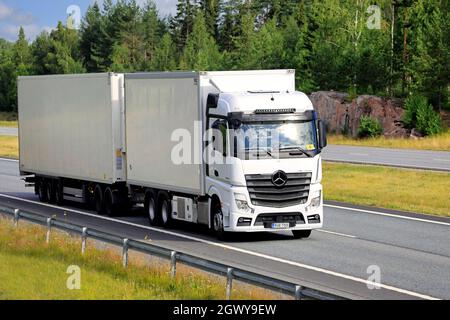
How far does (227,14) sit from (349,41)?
197ft

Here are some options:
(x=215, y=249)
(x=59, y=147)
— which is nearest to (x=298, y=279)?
(x=215, y=249)

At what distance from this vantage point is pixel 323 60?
7144 cm

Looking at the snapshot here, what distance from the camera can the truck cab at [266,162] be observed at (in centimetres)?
2077

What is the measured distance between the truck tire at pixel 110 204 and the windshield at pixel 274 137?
6.71m

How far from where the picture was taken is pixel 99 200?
27.5 metres

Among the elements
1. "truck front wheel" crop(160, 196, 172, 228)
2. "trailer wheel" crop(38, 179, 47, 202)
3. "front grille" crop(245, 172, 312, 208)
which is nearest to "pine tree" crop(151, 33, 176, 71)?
"trailer wheel" crop(38, 179, 47, 202)

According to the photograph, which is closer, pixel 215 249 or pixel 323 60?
pixel 215 249

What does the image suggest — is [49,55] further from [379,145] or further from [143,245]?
[143,245]

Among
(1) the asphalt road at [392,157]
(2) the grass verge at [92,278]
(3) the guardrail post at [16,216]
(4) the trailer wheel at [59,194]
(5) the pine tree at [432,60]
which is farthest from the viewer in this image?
(5) the pine tree at [432,60]

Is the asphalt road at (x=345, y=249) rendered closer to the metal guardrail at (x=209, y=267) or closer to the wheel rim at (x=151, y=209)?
the wheel rim at (x=151, y=209)

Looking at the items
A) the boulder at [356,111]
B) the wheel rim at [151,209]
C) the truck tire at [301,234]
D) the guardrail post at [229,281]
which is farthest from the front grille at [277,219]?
the boulder at [356,111]

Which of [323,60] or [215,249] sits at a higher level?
[323,60]

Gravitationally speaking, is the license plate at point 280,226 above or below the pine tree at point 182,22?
below
